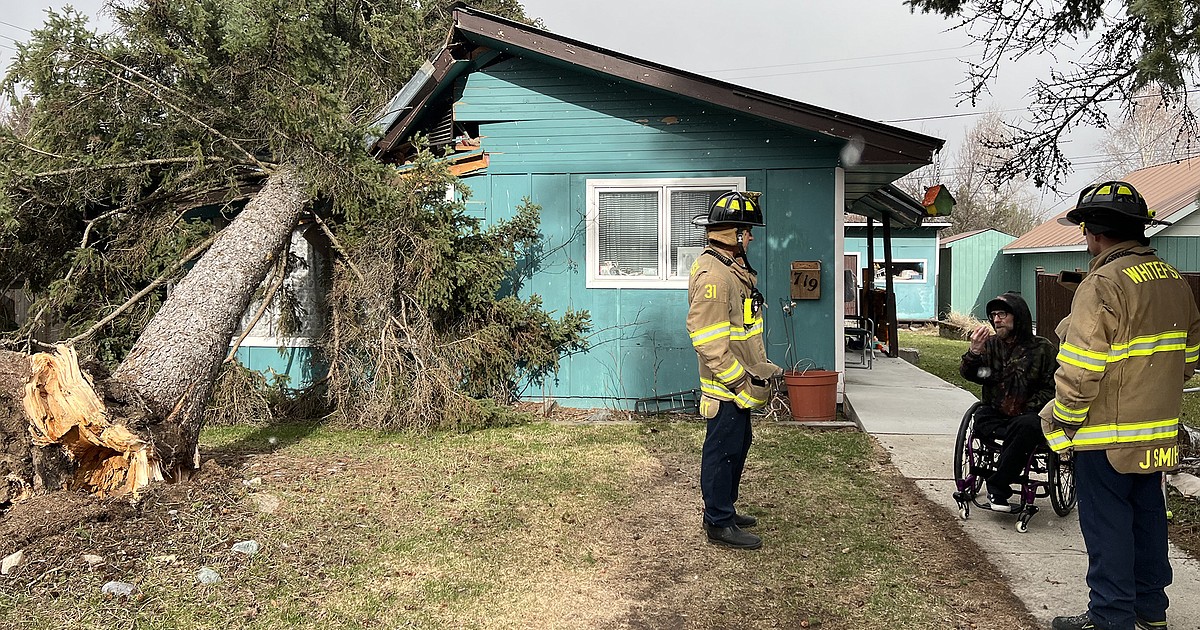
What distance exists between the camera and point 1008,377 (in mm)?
5039

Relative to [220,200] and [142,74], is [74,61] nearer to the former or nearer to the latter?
[142,74]

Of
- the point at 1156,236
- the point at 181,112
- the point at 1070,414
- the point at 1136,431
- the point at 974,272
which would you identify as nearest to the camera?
the point at 1136,431

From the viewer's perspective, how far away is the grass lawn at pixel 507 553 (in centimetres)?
402

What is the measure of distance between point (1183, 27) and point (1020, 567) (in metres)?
2.93

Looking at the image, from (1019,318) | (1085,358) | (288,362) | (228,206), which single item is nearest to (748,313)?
(1019,318)

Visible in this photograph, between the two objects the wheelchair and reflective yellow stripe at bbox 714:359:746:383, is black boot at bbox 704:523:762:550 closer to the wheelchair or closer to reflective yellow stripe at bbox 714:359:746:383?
reflective yellow stripe at bbox 714:359:746:383

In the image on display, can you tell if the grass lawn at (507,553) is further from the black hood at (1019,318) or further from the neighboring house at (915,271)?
the neighboring house at (915,271)

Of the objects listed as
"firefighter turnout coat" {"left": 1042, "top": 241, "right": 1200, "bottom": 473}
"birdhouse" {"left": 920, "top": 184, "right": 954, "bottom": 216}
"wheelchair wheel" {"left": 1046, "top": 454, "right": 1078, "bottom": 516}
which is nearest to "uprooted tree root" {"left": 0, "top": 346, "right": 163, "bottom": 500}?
"firefighter turnout coat" {"left": 1042, "top": 241, "right": 1200, "bottom": 473}

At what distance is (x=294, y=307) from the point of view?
953 centimetres

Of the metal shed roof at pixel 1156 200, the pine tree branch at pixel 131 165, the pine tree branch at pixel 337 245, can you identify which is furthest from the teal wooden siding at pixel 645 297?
the metal shed roof at pixel 1156 200

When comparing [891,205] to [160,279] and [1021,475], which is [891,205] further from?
[160,279]

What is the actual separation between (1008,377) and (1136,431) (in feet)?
5.67

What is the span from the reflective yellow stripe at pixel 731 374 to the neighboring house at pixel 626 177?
4382mm

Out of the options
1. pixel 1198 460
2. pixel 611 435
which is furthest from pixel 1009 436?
pixel 611 435
